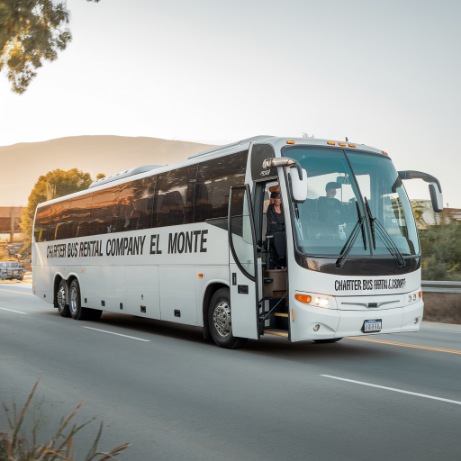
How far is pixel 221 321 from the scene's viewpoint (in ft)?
41.6

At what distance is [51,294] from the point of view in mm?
21656

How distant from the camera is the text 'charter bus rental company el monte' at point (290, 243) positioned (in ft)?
36.0

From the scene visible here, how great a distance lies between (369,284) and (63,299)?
38.1ft

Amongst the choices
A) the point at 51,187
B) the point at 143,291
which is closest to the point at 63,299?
the point at 143,291

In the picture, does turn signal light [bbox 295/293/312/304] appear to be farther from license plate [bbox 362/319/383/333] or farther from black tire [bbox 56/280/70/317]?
black tire [bbox 56/280/70/317]

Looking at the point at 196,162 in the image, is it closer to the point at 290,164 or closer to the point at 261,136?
the point at 261,136

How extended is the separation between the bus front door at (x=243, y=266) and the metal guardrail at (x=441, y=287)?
8375 millimetres

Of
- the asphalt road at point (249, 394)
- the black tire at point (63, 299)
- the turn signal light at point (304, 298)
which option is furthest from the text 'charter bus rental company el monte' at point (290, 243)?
the black tire at point (63, 299)

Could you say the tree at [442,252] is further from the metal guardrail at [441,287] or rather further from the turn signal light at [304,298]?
the turn signal light at [304,298]

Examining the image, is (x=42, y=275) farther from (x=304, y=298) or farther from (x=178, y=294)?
(x=304, y=298)

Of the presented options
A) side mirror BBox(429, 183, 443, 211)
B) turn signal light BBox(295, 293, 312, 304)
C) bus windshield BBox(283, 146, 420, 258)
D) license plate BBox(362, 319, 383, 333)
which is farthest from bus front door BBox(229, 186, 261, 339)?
side mirror BBox(429, 183, 443, 211)

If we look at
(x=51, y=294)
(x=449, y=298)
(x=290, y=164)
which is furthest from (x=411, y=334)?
(x=51, y=294)

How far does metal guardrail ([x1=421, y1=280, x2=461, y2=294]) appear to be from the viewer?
1864 cm

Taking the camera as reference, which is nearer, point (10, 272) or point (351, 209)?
point (351, 209)
